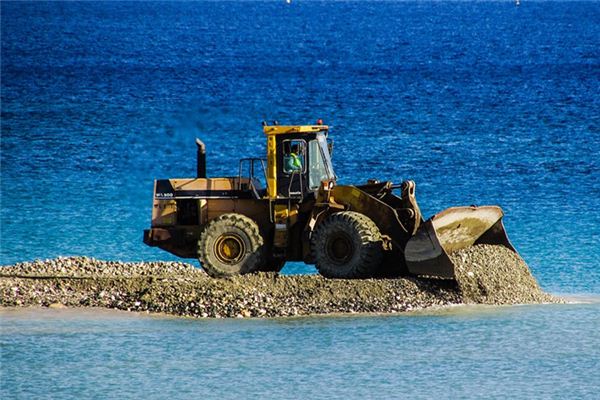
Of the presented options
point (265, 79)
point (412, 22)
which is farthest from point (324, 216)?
point (412, 22)

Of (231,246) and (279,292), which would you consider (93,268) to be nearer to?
(231,246)

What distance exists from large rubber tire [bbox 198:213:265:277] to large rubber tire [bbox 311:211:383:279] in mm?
1096

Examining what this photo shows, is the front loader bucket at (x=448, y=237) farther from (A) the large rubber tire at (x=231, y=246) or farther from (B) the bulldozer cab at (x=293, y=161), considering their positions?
(A) the large rubber tire at (x=231, y=246)

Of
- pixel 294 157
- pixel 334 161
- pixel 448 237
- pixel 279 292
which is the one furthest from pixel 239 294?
pixel 334 161

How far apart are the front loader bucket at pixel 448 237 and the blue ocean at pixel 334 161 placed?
2.90ft

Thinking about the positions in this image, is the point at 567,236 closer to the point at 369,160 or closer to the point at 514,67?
the point at 369,160

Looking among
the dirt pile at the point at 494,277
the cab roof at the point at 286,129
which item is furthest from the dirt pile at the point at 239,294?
the cab roof at the point at 286,129

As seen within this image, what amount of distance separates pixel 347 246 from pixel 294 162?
5.94ft

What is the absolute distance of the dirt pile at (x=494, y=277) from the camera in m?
24.0

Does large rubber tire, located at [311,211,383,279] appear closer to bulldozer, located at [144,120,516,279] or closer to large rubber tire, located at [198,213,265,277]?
bulldozer, located at [144,120,516,279]

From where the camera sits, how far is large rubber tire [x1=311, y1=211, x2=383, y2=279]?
24406 millimetres

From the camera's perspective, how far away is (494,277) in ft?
80.1

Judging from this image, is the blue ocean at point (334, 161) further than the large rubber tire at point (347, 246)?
No

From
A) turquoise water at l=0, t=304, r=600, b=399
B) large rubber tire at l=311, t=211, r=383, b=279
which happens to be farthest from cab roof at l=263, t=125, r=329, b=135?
turquoise water at l=0, t=304, r=600, b=399
